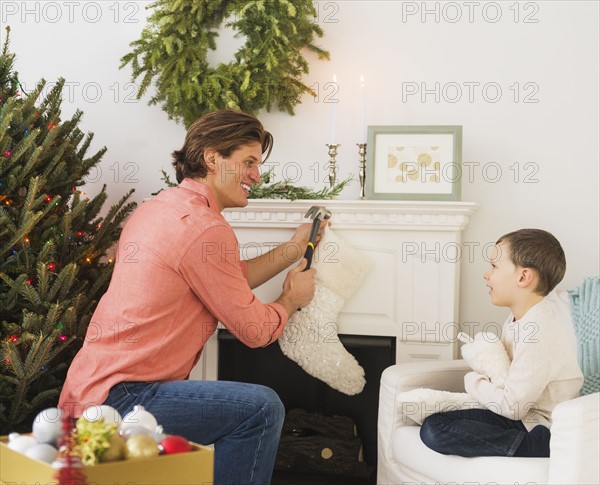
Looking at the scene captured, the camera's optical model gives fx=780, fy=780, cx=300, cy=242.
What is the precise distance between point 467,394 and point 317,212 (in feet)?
2.61

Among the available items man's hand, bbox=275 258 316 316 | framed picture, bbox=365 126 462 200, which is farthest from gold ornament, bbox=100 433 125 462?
framed picture, bbox=365 126 462 200

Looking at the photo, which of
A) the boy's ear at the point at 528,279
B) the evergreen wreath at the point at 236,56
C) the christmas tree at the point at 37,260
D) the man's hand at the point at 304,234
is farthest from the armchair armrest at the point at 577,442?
the evergreen wreath at the point at 236,56

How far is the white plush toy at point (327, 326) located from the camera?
2.60 metres

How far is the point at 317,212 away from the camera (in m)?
2.61

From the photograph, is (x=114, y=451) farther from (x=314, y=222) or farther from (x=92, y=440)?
(x=314, y=222)

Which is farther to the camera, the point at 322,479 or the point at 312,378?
the point at 312,378

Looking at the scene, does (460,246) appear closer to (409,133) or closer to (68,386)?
(409,133)

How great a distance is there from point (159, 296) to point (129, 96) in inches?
51.9

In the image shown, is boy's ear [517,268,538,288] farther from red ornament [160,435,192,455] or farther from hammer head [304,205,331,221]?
red ornament [160,435,192,455]

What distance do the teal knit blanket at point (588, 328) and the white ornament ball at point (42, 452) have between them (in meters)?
1.63

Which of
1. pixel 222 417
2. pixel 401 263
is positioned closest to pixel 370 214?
pixel 401 263

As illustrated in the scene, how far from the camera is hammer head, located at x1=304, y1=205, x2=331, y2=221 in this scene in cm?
261

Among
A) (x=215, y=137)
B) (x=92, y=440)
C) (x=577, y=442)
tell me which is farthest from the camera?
(x=215, y=137)

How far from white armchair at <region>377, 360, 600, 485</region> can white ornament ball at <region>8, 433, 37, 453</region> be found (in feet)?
3.61
